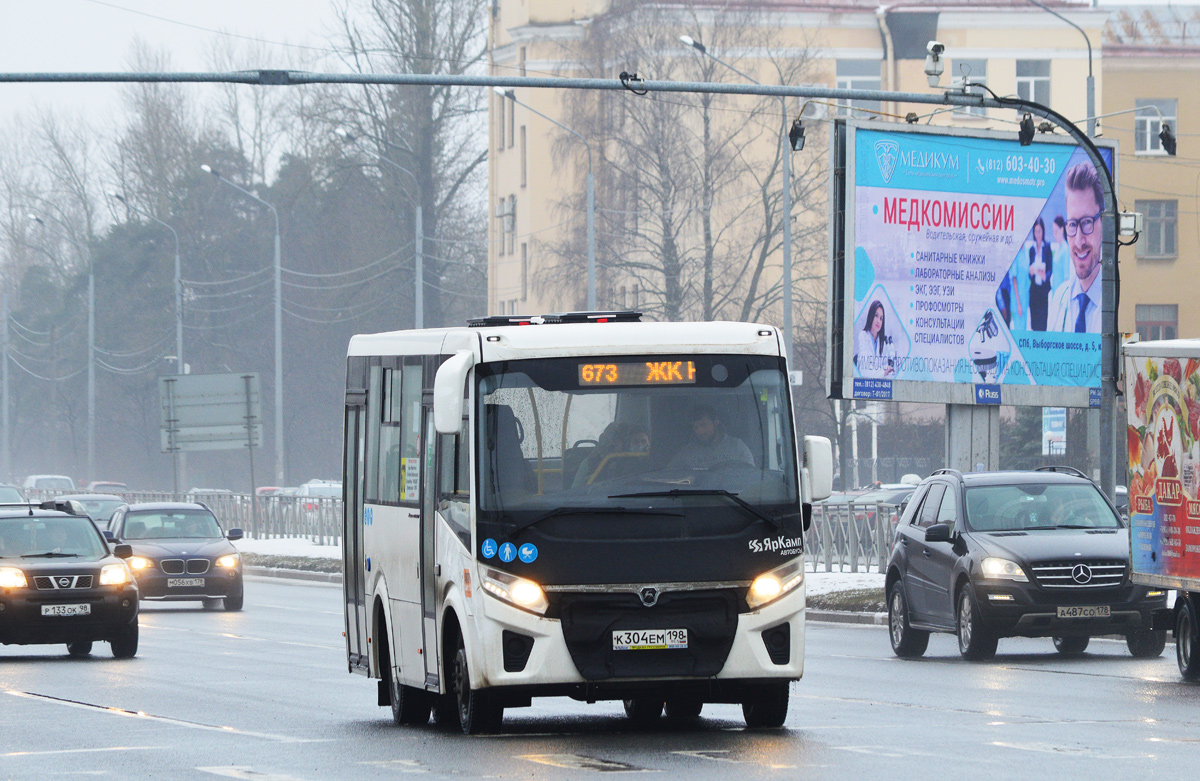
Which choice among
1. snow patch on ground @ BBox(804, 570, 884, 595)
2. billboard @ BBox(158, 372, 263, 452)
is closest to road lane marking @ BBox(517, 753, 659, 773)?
snow patch on ground @ BBox(804, 570, 884, 595)

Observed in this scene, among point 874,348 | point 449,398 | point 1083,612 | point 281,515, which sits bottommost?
point 281,515

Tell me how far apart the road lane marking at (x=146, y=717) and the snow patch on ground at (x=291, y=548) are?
95.3 feet

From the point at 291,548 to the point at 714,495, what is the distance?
3932cm

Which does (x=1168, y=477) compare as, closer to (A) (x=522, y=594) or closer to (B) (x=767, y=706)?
(B) (x=767, y=706)

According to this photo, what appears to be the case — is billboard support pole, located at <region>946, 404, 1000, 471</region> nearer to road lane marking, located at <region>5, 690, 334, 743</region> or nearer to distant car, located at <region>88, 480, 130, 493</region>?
road lane marking, located at <region>5, 690, 334, 743</region>

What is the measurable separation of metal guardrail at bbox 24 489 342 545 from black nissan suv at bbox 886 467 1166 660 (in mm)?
31947

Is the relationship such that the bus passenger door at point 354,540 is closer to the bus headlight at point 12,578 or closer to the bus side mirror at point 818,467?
the bus side mirror at point 818,467

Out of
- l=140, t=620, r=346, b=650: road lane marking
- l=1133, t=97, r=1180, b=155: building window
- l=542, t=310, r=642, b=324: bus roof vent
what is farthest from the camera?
l=1133, t=97, r=1180, b=155: building window

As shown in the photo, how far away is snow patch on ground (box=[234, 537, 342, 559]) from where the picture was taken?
160ft

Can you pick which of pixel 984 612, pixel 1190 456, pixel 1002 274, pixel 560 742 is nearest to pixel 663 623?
pixel 560 742

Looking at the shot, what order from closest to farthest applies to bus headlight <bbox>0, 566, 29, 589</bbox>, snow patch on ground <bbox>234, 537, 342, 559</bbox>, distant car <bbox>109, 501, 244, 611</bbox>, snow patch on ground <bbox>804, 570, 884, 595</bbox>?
bus headlight <bbox>0, 566, 29, 589</bbox>, snow patch on ground <bbox>804, 570, 884, 595</bbox>, distant car <bbox>109, 501, 244, 611</bbox>, snow patch on ground <bbox>234, 537, 342, 559</bbox>

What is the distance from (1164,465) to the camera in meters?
17.9

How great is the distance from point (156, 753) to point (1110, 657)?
10780mm

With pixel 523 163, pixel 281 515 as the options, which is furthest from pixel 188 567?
A: pixel 523 163
